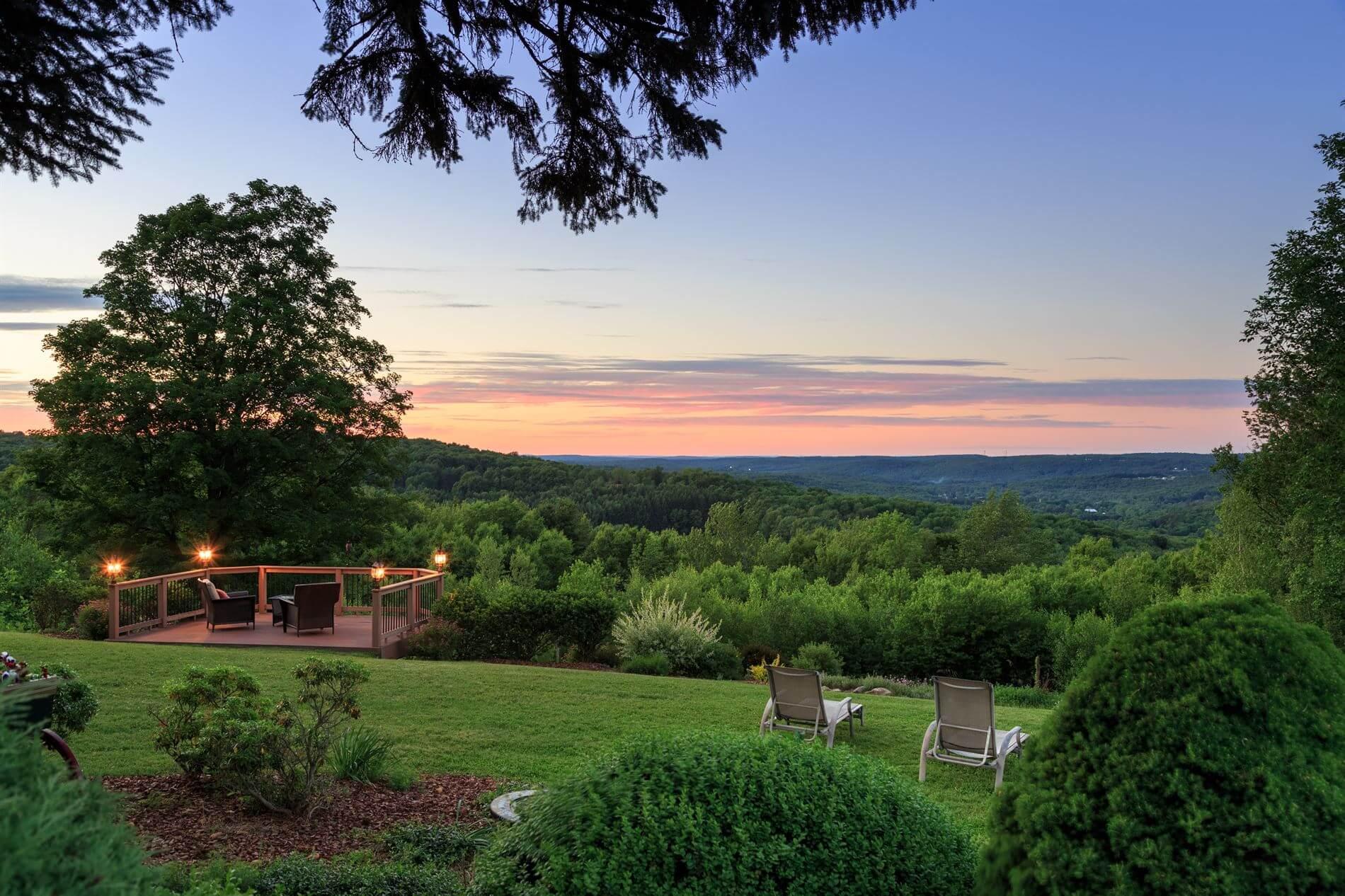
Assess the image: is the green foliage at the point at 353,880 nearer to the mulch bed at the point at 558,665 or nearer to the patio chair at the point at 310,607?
the mulch bed at the point at 558,665

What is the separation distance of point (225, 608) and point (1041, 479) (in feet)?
259

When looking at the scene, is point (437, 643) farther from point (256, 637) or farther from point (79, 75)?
point (79, 75)

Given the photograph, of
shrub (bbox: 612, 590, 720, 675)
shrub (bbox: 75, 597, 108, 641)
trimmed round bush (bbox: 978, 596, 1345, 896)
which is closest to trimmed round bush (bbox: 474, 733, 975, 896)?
trimmed round bush (bbox: 978, 596, 1345, 896)

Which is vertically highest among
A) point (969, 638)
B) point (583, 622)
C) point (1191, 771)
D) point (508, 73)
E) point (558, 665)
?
point (508, 73)

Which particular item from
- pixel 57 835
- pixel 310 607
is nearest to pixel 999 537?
pixel 310 607

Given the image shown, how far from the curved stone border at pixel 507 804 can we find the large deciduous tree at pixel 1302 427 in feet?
67.9

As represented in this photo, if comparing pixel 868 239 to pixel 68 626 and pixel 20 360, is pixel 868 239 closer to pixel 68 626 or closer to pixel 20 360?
pixel 68 626

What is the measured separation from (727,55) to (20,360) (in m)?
24.0

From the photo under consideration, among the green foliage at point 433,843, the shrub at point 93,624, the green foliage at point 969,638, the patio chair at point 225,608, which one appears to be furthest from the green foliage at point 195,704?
the green foliage at point 969,638

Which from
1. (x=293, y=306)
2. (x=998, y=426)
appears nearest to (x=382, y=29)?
(x=293, y=306)

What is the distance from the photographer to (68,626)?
50.5 ft

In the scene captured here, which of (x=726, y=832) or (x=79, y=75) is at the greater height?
(x=79, y=75)

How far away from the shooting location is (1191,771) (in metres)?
2.12

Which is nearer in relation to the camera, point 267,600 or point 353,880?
point 353,880
